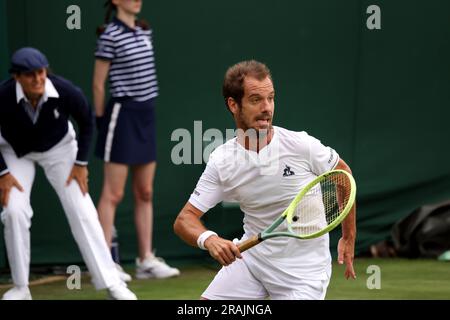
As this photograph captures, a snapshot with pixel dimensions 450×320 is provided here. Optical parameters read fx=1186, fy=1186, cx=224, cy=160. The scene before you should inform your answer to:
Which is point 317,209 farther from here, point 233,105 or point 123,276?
point 123,276

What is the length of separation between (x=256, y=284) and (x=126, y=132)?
123 inches

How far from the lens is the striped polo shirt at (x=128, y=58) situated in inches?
301

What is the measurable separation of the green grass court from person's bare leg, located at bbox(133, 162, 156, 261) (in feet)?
0.90

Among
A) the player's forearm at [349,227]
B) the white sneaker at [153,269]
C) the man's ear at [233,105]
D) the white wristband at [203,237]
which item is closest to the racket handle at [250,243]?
the white wristband at [203,237]

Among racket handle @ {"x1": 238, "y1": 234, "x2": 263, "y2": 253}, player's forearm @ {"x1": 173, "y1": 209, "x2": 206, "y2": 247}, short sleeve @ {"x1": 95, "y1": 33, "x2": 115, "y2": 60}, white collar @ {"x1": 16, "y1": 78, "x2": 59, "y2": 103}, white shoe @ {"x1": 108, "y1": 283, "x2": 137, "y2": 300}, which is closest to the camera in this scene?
racket handle @ {"x1": 238, "y1": 234, "x2": 263, "y2": 253}

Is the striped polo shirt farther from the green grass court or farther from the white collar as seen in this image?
the green grass court

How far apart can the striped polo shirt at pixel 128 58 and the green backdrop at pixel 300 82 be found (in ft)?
1.71

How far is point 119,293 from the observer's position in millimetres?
6953

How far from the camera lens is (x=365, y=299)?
7164 mm

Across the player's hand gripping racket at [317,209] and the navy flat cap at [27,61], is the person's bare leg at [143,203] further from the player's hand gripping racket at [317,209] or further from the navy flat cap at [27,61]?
the player's hand gripping racket at [317,209]

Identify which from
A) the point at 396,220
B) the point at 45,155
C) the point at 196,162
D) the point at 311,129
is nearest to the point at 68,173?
the point at 45,155

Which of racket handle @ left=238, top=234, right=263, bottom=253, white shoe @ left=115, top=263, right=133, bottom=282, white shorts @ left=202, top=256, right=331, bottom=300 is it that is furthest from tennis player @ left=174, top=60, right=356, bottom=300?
white shoe @ left=115, top=263, right=133, bottom=282

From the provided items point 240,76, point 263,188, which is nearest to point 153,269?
point 263,188

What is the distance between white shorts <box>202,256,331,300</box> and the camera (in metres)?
4.80
